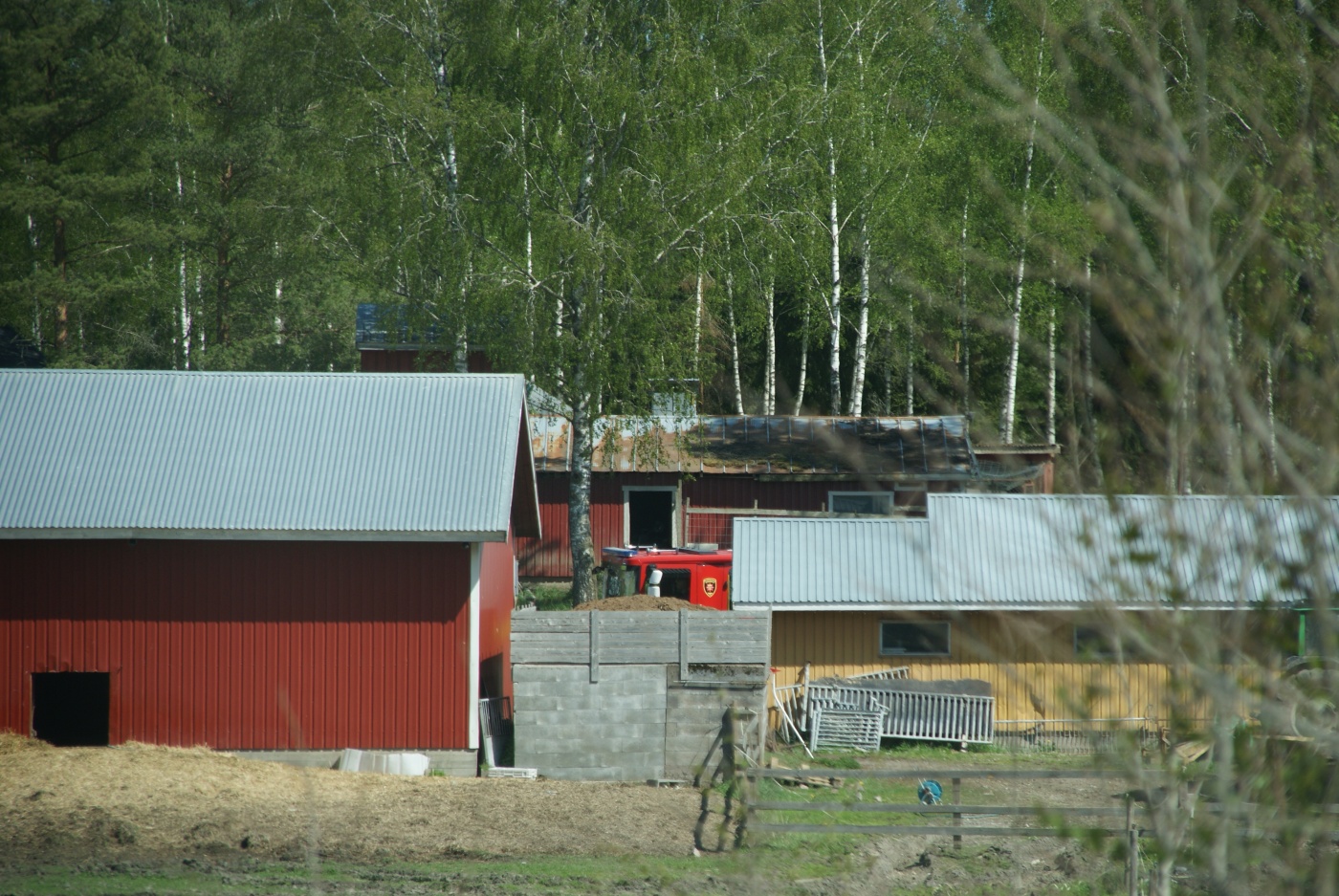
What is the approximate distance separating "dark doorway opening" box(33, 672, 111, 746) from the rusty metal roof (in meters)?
11.2

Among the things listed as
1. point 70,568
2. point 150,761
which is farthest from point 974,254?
point 70,568

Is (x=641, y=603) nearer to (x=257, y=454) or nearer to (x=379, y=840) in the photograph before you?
(x=257, y=454)

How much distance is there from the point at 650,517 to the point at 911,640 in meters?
10.6

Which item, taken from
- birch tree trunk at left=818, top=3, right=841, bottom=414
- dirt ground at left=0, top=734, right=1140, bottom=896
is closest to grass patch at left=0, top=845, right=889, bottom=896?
dirt ground at left=0, top=734, right=1140, bottom=896

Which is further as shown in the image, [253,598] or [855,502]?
[855,502]

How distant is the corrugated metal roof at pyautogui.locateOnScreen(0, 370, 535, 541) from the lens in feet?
50.5

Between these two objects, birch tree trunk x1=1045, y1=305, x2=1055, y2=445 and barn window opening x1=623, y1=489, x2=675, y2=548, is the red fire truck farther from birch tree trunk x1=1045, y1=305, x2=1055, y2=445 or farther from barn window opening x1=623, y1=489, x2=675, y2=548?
birch tree trunk x1=1045, y1=305, x2=1055, y2=445

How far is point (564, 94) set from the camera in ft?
70.2

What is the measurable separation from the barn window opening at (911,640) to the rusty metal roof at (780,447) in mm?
7869

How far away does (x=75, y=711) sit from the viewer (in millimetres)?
17531

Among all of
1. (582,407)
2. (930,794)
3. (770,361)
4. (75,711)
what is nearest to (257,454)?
(75,711)

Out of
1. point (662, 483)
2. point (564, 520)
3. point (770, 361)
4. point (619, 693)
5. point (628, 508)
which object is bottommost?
point (619, 693)

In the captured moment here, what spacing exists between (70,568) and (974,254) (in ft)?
47.9

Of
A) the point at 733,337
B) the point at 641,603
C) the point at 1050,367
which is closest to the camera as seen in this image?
the point at 1050,367
